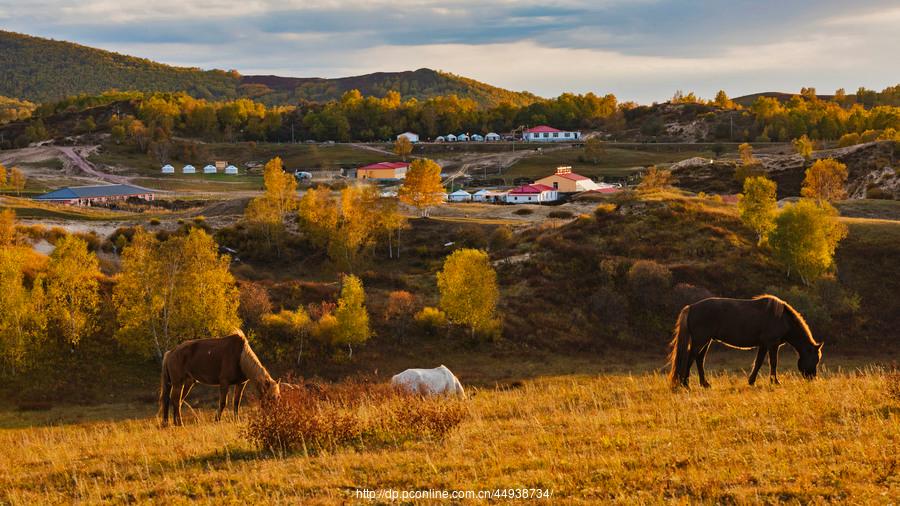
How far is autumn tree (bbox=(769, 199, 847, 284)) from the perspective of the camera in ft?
167

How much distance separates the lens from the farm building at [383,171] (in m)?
137

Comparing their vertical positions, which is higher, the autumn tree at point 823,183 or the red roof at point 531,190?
the autumn tree at point 823,183

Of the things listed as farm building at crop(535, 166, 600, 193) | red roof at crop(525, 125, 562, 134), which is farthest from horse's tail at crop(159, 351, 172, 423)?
red roof at crop(525, 125, 562, 134)

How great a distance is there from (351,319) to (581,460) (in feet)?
106

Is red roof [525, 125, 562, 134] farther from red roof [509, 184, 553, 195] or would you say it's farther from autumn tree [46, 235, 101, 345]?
autumn tree [46, 235, 101, 345]

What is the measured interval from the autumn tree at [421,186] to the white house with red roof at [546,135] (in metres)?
104

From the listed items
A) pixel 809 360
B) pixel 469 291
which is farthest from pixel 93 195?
pixel 809 360

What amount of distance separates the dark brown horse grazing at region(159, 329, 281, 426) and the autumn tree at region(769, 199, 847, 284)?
43759 mm

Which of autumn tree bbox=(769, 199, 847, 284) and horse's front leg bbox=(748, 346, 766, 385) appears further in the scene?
autumn tree bbox=(769, 199, 847, 284)

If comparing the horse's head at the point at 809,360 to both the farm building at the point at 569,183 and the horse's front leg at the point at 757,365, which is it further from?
the farm building at the point at 569,183

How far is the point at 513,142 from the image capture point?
17238cm

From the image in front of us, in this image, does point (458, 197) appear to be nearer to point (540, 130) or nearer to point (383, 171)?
point (383, 171)

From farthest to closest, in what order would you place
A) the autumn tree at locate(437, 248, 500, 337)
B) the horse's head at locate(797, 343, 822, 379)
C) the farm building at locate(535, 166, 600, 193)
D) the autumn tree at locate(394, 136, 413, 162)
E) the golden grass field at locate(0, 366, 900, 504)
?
the autumn tree at locate(394, 136, 413, 162) < the farm building at locate(535, 166, 600, 193) < the autumn tree at locate(437, 248, 500, 337) < the horse's head at locate(797, 343, 822, 379) < the golden grass field at locate(0, 366, 900, 504)

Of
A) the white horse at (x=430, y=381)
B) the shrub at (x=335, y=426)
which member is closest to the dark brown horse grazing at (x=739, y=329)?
the shrub at (x=335, y=426)
